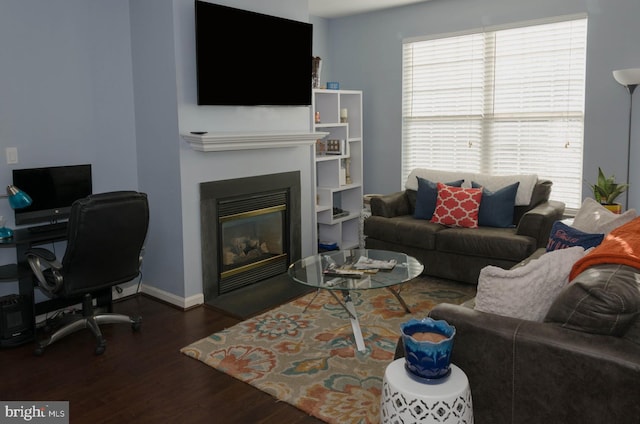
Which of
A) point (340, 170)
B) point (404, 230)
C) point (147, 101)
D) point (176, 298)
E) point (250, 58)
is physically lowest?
point (176, 298)

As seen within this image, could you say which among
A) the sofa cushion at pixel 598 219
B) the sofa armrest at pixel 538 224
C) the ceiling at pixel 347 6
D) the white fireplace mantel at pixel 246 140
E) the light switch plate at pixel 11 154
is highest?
the ceiling at pixel 347 6

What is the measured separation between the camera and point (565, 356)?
201 cm

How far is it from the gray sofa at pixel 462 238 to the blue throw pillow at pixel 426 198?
0.09 metres

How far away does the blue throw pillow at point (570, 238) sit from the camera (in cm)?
325

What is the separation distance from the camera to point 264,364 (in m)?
3.29

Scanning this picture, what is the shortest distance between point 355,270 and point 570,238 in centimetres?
133

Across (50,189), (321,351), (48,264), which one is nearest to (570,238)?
(321,351)

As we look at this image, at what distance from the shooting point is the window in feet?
16.7

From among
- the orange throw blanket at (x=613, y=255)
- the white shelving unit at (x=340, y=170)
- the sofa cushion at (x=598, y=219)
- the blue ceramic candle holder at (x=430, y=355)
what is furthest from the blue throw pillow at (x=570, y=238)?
the white shelving unit at (x=340, y=170)

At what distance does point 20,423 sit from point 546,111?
4.78 m

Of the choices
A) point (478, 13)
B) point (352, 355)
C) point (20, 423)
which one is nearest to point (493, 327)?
point (352, 355)

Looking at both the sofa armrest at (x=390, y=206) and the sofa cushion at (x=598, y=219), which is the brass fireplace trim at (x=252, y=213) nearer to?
the sofa armrest at (x=390, y=206)

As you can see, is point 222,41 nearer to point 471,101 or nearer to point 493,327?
point 471,101

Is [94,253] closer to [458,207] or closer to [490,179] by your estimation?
[458,207]
